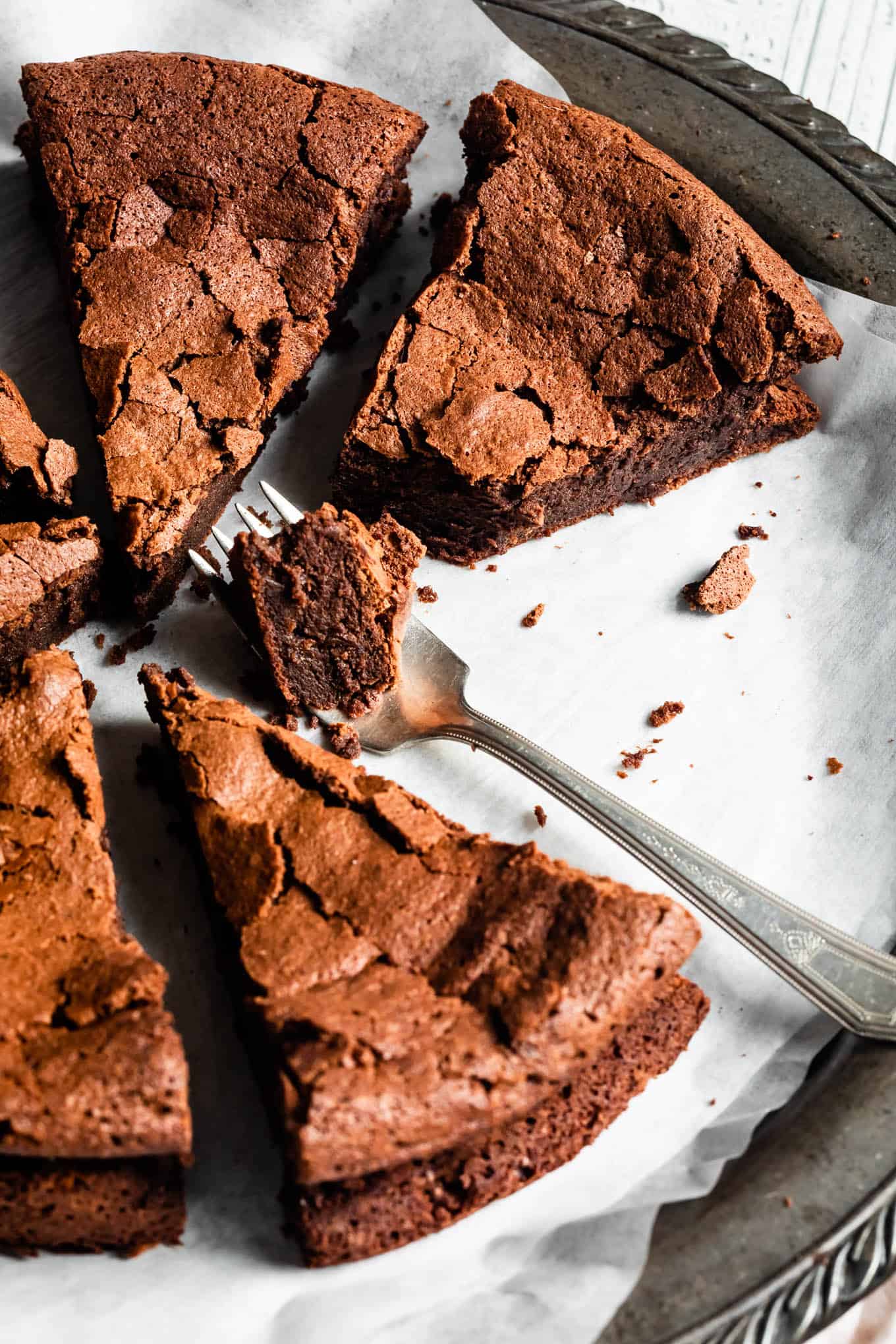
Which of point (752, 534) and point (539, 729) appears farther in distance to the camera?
point (752, 534)

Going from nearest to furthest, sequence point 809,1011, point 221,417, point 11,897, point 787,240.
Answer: point 11,897 → point 809,1011 → point 221,417 → point 787,240

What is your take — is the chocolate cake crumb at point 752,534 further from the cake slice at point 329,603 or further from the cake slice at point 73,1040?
the cake slice at point 73,1040

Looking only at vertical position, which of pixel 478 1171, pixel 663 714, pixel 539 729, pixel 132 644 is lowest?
pixel 478 1171

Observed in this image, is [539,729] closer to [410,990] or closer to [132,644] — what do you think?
[410,990]

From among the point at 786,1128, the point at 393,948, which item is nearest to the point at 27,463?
the point at 393,948

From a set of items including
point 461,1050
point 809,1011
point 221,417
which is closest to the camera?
point 461,1050

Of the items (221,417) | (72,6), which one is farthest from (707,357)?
(72,6)

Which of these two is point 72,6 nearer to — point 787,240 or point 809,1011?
point 787,240

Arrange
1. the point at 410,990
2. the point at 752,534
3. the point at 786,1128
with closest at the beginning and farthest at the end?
the point at 410,990 < the point at 786,1128 < the point at 752,534
